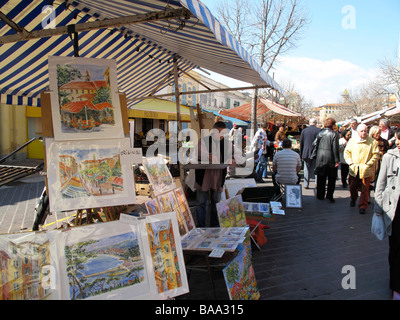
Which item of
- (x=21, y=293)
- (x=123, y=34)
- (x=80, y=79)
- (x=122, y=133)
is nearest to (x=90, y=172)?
(x=122, y=133)

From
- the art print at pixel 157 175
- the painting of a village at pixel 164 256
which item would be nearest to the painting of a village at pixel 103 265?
the painting of a village at pixel 164 256

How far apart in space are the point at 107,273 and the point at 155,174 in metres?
1.92

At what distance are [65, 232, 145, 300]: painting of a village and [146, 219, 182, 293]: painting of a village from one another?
103mm

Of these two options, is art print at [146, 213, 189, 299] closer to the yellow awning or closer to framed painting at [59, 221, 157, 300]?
framed painting at [59, 221, 157, 300]

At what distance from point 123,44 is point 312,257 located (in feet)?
13.0

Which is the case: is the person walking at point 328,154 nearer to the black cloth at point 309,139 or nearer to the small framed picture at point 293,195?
the black cloth at point 309,139

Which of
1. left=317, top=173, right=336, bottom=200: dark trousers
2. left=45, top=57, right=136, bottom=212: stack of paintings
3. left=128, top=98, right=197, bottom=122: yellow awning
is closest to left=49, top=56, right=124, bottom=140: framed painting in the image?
left=45, top=57, right=136, bottom=212: stack of paintings

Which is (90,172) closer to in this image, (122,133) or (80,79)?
(122,133)

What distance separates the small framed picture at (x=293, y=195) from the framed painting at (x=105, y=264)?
177 inches

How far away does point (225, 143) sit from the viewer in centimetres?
437

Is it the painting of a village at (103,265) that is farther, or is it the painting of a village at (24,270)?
the painting of a village at (103,265)

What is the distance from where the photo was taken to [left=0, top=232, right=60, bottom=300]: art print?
1720mm

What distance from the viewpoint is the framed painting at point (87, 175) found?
200cm
